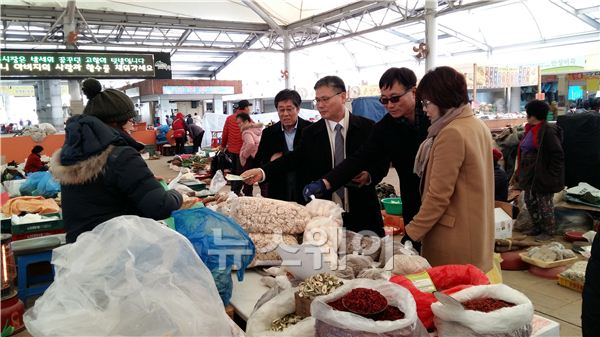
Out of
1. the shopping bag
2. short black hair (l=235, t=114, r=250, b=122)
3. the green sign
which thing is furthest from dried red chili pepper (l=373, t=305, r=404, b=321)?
the green sign

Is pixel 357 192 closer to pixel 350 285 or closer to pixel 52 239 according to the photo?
pixel 350 285

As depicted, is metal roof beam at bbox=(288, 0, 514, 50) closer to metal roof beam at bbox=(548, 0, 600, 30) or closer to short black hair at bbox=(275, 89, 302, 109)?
metal roof beam at bbox=(548, 0, 600, 30)

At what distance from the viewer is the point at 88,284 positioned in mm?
1121

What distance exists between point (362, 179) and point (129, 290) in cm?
159

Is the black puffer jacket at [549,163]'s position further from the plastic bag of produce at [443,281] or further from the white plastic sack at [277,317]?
the white plastic sack at [277,317]

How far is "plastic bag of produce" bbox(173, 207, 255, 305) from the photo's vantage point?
1551 millimetres

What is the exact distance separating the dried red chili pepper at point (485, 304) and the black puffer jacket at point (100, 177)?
1.16m

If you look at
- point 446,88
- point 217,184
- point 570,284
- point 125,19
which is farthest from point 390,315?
point 125,19

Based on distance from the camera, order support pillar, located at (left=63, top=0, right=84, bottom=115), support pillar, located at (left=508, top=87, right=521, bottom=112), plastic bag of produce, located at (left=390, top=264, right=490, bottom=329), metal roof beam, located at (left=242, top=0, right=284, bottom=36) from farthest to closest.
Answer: support pillar, located at (left=508, top=87, right=521, bottom=112), metal roof beam, located at (left=242, top=0, right=284, bottom=36), support pillar, located at (left=63, top=0, right=84, bottom=115), plastic bag of produce, located at (left=390, top=264, right=490, bottom=329)

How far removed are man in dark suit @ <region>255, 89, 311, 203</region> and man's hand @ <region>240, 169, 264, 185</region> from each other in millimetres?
387

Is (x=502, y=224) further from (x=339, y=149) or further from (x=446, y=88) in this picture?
(x=446, y=88)

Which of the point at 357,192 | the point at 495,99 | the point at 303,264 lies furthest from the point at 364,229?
the point at 495,99

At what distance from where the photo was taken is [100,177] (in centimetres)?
169

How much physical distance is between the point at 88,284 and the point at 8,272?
2.06m
